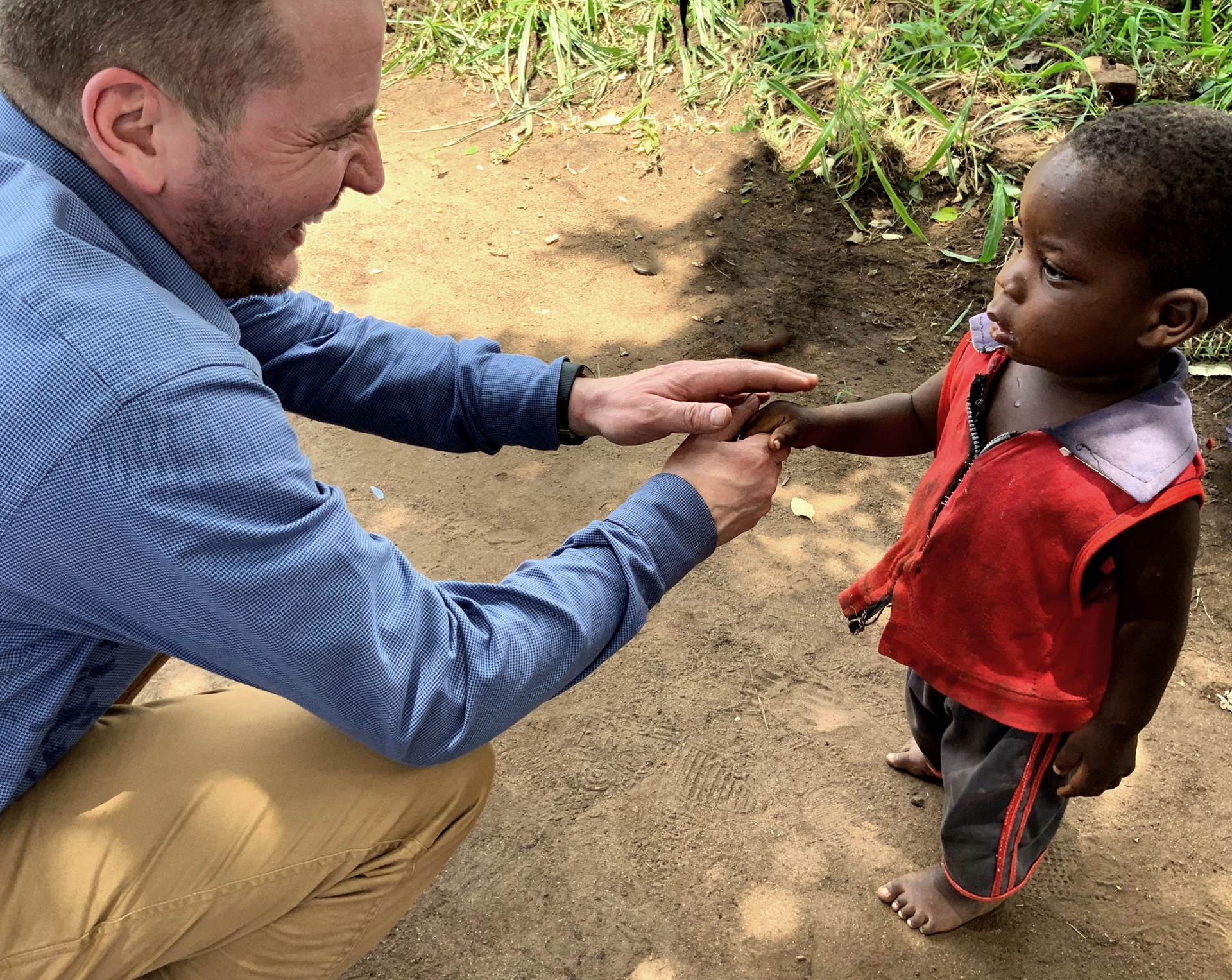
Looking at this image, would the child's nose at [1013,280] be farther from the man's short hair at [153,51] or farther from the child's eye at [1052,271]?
the man's short hair at [153,51]

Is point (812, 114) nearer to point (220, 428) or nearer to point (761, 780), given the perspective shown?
point (761, 780)

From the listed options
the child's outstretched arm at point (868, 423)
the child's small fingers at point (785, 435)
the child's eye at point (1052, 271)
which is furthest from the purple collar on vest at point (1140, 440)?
the child's small fingers at point (785, 435)

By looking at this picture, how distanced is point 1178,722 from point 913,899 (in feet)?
2.84

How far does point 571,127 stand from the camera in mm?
5344

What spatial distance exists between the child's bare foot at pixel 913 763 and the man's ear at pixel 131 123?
2017 mm

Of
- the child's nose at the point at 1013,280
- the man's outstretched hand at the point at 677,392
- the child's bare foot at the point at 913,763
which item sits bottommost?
the child's bare foot at the point at 913,763

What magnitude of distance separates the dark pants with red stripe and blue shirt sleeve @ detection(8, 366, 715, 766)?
800 mm

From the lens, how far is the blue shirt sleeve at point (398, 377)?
8.07ft

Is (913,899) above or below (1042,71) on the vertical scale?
below

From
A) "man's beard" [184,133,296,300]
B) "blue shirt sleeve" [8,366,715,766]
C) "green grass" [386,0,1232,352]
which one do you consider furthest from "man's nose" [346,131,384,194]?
"green grass" [386,0,1232,352]

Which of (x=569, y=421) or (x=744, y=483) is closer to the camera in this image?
(x=744, y=483)

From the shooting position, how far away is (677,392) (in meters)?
2.31

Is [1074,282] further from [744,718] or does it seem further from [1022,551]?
[744,718]

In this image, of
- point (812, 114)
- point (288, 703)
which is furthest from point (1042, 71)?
point (288, 703)
